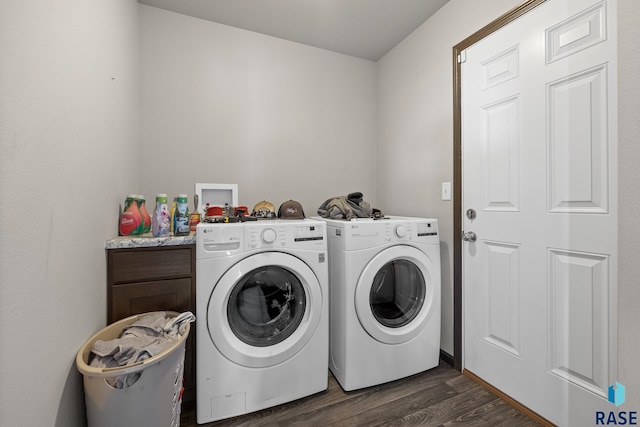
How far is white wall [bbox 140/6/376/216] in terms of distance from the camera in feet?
6.19

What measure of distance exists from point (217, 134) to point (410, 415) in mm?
2190

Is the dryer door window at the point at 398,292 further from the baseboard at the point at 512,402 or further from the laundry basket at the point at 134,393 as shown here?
the laundry basket at the point at 134,393

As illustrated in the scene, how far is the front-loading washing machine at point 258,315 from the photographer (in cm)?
123

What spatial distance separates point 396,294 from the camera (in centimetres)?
166

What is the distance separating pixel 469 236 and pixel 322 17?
186cm

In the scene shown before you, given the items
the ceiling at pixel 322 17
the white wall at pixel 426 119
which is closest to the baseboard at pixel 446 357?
the white wall at pixel 426 119

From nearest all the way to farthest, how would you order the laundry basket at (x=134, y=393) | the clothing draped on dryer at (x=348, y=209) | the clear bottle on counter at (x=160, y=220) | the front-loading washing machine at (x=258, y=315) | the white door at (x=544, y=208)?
the laundry basket at (x=134, y=393), the white door at (x=544, y=208), the front-loading washing machine at (x=258, y=315), the clear bottle on counter at (x=160, y=220), the clothing draped on dryer at (x=348, y=209)

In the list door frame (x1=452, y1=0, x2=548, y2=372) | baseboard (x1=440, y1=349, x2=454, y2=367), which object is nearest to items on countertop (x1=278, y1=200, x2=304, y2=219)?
door frame (x1=452, y1=0, x2=548, y2=372)

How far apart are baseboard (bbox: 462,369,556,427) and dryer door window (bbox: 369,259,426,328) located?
496mm

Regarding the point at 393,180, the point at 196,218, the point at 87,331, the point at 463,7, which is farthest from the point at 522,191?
the point at 87,331

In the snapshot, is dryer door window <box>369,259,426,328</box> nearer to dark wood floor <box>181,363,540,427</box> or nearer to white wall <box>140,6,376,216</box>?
dark wood floor <box>181,363,540,427</box>

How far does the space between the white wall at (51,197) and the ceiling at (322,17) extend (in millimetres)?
753

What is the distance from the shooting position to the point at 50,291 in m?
0.81

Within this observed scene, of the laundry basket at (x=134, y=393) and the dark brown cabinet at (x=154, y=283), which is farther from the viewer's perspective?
the dark brown cabinet at (x=154, y=283)
